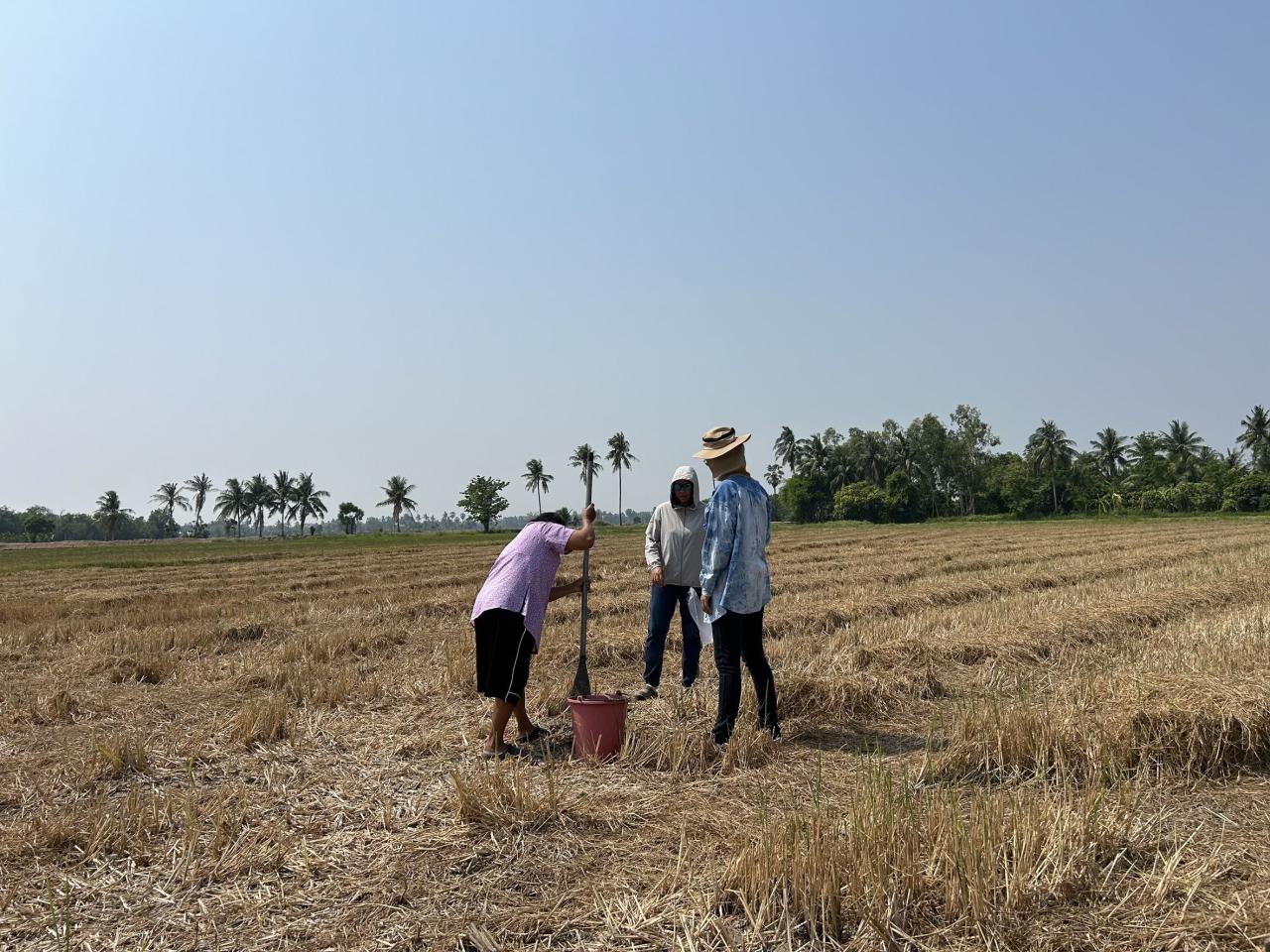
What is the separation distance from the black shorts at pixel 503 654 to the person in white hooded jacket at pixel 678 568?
5.37 ft

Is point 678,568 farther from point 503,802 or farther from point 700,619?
point 503,802

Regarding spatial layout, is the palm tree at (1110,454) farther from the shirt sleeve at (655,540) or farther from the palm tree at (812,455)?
the shirt sleeve at (655,540)

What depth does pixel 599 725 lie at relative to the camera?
494cm

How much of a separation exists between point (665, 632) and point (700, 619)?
107 cm

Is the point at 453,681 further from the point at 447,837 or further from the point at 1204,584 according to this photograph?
the point at 1204,584

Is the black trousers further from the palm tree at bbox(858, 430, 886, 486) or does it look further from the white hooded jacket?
the palm tree at bbox(858, 430, 886, 486)

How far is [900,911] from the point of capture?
289 centimetres

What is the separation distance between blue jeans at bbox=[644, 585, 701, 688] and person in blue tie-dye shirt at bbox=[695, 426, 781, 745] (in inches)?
54.7

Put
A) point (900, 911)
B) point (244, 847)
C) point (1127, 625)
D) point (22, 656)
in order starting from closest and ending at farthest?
point (900, 911)
point (244, 847)
point (1127, 625)
point (22, 656)

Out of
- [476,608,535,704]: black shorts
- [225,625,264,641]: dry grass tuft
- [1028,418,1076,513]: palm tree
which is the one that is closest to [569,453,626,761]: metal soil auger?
[476,608,535,704]: black shorts

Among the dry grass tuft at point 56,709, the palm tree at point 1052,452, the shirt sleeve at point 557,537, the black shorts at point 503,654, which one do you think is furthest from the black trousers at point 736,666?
the palm tree at point 1052,452

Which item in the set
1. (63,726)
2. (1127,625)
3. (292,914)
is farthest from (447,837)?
(1127,625)

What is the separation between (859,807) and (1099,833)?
A: 38.1 inches

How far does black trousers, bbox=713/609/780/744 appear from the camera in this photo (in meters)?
5.07
